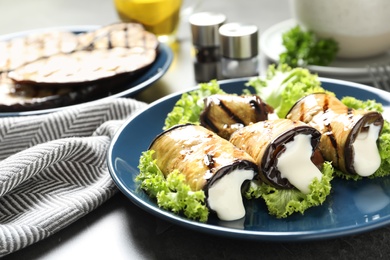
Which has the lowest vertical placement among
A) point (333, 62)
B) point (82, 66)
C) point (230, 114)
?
point (333, 62)

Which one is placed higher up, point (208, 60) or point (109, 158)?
point (109, 158)

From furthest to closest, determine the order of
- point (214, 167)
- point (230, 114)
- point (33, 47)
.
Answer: point (33, 47) < point (230, 114) < point (214, 167)

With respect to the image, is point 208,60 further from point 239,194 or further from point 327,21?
point 239,194

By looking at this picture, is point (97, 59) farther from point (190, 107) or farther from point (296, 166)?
point (296, 166)

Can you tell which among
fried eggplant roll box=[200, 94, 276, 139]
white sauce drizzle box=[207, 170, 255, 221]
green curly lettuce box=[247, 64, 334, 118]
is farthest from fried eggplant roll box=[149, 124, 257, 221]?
green curly lettuce box=[247, 64, 334, 118]

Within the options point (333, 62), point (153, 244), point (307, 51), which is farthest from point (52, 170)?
point (333, 62)

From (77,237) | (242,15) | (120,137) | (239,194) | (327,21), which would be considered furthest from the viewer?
(242,15)

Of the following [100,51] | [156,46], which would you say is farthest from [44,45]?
[156,46]
